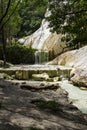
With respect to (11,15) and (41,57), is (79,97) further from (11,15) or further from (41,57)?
(41,57)

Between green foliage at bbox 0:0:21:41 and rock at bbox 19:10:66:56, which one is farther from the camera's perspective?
rock at bbox 19:10:66:56

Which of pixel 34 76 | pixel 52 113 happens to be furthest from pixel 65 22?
pixel 34 76

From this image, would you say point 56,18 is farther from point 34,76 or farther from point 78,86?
point 34,76

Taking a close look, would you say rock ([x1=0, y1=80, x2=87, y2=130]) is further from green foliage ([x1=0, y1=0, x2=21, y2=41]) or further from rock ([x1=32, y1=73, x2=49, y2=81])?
rock ([x1=32, y1=73, x2=49, y2=81])

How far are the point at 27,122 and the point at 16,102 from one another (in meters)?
2.55

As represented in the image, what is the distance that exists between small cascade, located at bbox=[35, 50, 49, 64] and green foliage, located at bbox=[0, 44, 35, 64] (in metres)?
0.49

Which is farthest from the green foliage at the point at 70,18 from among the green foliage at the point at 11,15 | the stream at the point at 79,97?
the green foliage at the point at 11,15

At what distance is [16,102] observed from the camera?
1020 centimetres

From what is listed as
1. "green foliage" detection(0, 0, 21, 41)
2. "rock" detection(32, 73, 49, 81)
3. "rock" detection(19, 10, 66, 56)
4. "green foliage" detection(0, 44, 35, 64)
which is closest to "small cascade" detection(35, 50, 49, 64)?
"green foliage" detection(0, 44, 35, 64)

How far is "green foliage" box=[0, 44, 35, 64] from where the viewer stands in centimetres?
3412

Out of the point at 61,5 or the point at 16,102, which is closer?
the point at 61,5

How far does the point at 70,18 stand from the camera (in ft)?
32.0

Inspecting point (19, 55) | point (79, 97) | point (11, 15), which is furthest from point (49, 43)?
point (79, 97)

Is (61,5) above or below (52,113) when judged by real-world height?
above
